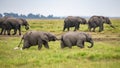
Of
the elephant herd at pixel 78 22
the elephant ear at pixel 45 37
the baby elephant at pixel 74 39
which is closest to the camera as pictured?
the elephant ear at pixel 45 37

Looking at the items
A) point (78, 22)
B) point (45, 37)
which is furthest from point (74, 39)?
point (78, 22)

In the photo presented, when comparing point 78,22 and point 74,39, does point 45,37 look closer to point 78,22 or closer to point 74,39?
point 74,39

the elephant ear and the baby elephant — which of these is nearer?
the elephant ear

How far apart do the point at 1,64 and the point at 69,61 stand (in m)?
3.22

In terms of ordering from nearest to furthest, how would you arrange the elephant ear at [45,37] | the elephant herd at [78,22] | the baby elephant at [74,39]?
1. the elephant ear at [45,37]
2. the baby elephant at [74,39]
3. the elephant herd at [78,22]

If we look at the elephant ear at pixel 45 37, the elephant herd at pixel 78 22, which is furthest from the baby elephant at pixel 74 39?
the elephant herd at pixel 78 22

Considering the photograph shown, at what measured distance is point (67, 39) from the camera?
21781 mm

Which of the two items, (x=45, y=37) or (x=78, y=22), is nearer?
(x=45, y=37)

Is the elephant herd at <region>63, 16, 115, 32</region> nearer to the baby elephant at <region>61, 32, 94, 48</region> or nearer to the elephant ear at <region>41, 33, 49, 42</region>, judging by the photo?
the baby elephant at <region>61, 32, 94, 48</region>

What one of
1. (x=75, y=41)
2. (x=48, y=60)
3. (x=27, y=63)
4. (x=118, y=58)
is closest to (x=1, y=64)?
(x=27, y=63)

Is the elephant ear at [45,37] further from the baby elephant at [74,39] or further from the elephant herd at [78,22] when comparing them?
the elephant herd at [78,22]

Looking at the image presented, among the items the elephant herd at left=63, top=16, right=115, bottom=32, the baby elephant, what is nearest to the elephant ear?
the baby elephant

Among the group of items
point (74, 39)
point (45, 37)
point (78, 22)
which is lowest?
point (78, 22)

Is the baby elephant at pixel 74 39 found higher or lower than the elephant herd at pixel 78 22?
higher
